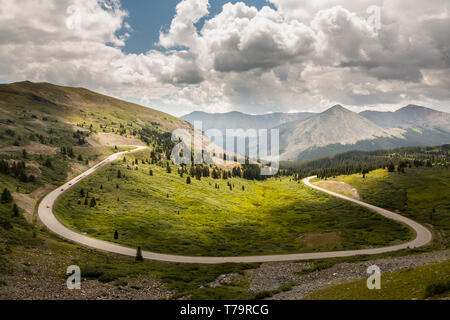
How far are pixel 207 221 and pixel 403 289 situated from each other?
93.8 meters

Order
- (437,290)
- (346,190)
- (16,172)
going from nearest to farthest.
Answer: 1. (437,290)
2. (16,172)
3. (346,190)

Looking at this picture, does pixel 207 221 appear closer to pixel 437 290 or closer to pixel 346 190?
pixel 437 290

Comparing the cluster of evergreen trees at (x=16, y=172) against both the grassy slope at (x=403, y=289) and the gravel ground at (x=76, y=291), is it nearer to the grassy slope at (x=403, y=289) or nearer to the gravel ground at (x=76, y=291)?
the gravel ground at (x=76, y=291)

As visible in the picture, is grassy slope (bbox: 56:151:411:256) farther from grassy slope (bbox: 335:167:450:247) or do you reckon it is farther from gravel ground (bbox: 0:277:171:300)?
gravel ground (bbox: 0:277:171:300)

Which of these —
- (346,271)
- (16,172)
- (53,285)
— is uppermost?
(16,172)

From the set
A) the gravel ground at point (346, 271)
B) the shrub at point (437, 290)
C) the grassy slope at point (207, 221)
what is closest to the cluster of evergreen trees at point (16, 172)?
the grassy slope at point (207, 221)

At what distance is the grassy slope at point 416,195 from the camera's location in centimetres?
9962

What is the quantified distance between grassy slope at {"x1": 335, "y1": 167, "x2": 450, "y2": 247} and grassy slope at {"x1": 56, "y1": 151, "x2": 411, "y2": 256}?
16.4m

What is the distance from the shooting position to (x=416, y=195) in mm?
144625

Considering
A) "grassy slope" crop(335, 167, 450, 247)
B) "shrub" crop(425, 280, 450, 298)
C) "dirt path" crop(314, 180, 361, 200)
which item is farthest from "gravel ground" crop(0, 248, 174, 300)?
"dirt path" crop(314, 180, 361, 200)

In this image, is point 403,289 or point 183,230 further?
point 183,230

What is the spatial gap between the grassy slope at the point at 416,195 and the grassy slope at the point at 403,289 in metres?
71.2

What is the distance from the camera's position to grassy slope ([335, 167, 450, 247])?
327 ft

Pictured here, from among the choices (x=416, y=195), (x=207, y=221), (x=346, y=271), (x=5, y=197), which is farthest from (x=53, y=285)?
(x=416, y=195)
